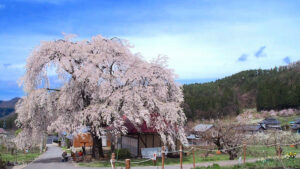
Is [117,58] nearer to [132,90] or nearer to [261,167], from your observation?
[132,90]

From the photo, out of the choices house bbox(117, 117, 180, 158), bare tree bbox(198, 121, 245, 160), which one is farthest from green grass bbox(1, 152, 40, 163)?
bare tree bbox(198, 121, 245, 160)

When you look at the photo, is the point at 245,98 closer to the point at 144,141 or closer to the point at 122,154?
the point at 144,141

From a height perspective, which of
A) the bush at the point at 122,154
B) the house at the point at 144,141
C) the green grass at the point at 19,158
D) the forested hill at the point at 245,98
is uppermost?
the forested hill at the point at 245,98

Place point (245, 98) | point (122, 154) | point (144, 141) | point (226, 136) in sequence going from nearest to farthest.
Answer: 1. point (226, 136)
2. point (122, 154)
3. point (144, 141)
4. point (245, 98)

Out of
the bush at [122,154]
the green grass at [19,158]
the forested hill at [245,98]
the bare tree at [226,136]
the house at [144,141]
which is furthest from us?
the forested hill at [245,98]

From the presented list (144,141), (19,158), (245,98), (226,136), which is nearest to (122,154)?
(144,141)

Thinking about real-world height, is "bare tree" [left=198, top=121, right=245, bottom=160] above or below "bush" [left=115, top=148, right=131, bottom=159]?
above

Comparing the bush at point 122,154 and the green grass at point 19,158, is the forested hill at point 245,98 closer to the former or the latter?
the green grass at point 19,158

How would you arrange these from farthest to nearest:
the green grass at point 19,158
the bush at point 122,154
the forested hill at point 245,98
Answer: the forested hill at point 245,98, the green grass at point 19,158, the bush at point 122,154

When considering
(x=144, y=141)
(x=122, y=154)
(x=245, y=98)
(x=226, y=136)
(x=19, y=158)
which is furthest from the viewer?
(x=245, y=98)

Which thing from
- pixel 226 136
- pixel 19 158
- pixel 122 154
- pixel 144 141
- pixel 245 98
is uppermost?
pixel 245 98

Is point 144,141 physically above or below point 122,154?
above

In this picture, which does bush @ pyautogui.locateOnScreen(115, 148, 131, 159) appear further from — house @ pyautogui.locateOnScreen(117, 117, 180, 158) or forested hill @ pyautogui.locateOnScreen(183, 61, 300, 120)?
forested hill @ pyautogui.locateOnScreen(183, 61, 300, 120)

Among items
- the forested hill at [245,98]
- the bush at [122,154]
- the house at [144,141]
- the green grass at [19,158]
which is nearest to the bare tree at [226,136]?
the house at [144,141]
